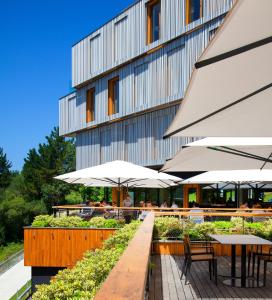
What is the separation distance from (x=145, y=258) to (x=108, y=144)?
27.5 m

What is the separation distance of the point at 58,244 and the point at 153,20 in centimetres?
1660

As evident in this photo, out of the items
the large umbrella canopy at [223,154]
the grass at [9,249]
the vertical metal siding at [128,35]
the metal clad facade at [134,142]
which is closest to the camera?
the large umbrella canopy at [223,154]

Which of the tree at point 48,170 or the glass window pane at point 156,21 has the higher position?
the glass window pane at point 156,21

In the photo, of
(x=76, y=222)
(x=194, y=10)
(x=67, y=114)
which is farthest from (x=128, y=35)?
(x=76, y=222)

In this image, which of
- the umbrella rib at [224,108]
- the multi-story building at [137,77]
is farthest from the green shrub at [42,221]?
the umbrella rib at [224,108]

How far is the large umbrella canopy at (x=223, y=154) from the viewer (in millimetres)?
6020

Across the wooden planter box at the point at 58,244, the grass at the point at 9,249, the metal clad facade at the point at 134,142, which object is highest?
the metal clad facade at the point at 134,142

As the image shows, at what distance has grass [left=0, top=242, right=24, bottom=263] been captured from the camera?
Result: 48.5 metres

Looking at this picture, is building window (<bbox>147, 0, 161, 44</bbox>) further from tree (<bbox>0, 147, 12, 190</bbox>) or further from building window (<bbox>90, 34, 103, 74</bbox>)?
tree (<bbox>0, 147, 12, 190</bbox>)

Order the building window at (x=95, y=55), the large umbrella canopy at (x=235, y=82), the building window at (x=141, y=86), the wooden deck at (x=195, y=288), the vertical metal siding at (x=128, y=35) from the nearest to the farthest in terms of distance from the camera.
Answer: the large umbrella canopy at (x=235, y=82) < the wooden deck at (x=195, y=288) < the vertical metal siding at (x=128, y=35) < the building window at (x=141, y=86) < the building window at (x=95, y=55)

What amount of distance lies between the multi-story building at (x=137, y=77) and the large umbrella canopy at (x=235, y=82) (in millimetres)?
18156

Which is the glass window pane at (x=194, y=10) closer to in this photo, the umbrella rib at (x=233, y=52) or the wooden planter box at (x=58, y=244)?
the wooden planter box at (x=58, y=244)

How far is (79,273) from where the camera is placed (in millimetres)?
4469

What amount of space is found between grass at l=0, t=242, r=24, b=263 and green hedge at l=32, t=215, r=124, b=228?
34.6 meters
